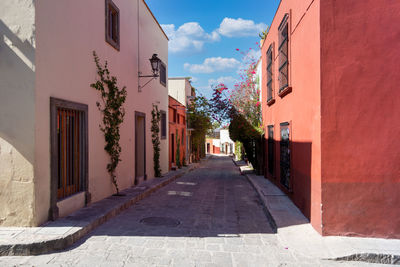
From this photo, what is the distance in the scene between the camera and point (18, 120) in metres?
4.81

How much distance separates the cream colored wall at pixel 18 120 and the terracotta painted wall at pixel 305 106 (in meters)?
4.50

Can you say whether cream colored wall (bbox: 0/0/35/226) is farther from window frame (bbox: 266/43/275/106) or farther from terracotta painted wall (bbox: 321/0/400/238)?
window frame (bbox: 266/43/275/106)

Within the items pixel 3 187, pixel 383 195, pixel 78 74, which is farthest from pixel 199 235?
pixel 78 74

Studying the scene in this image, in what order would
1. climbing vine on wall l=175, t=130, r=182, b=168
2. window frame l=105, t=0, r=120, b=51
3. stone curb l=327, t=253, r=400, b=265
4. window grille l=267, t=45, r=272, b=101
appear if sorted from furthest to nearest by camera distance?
climbing vine on wall l=175, t=130, r=182, b=168 < window grille l=267, t=45, r=272, b=101 < window frame l=105, t=0, r=120, b=51 < stone curb l=327, t=253, r=400, b=265

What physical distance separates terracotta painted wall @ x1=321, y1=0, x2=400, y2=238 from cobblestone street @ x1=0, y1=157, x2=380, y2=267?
975 mm

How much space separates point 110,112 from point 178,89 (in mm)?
16464

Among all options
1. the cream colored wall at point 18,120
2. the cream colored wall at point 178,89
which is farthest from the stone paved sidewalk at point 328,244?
the cream colored wall at point 178,89

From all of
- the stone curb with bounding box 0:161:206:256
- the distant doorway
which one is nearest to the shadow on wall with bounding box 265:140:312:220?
the stone curb with bounding box 0:161:206:256

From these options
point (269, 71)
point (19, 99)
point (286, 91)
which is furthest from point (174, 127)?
point (19, 99)

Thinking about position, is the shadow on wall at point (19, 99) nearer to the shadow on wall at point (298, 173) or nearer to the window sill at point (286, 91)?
the shadow on wall at point (298, 173)

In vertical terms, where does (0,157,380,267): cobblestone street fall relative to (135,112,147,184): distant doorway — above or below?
below

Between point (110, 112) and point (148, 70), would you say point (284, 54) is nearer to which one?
point (110, 112)

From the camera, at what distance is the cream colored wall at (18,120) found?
15.7 ft

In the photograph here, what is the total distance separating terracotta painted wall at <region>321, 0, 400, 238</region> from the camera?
172 inches
